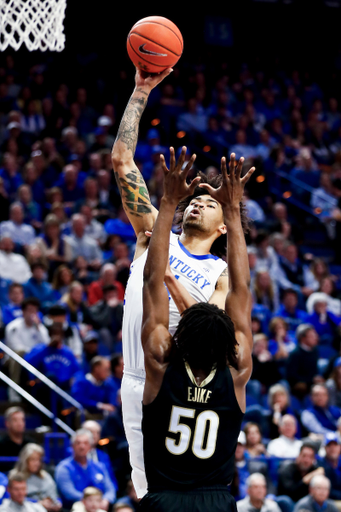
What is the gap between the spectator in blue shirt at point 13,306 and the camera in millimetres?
9180

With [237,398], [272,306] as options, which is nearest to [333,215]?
[272,306]

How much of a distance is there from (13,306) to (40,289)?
0.57 meters

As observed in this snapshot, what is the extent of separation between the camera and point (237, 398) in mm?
3533

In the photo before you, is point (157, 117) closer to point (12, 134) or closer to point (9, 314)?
point (12, 134)

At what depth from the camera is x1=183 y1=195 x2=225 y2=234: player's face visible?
4.30 metres

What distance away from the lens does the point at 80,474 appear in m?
7.57

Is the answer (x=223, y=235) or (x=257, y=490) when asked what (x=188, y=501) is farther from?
(x=257, y=490)

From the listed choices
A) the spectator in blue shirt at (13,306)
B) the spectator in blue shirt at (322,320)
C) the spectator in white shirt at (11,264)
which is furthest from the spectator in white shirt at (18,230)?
the spectator in blue shirt at (322,320)

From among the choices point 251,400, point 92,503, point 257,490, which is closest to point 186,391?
point 92,503

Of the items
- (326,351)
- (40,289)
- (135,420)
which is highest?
(40,289)

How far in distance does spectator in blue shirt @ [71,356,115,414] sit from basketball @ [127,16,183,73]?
462 centimetres

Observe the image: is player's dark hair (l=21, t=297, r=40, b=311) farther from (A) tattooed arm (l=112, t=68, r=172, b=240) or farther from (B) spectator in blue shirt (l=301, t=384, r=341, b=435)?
(A) tattooed arm (l=112, t=68, r=172, b=240)

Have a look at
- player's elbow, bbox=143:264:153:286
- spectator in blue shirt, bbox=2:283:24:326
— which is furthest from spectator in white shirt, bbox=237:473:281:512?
player's elbow, bbox=143:264:153:286

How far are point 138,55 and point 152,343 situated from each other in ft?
6.15
